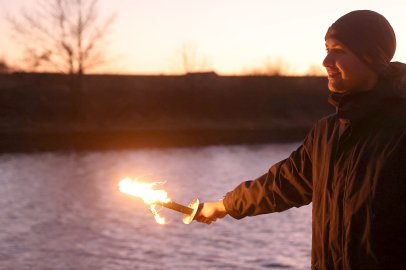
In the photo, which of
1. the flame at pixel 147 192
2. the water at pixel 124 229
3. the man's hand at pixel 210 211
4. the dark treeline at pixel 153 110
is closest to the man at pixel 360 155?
the man's hand at pixel 210 211

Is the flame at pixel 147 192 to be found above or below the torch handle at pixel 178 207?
above

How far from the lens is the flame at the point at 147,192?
2.94 metres

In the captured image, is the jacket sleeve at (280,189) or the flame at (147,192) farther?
the flame at (147,192)

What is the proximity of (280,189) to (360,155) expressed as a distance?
54 cm

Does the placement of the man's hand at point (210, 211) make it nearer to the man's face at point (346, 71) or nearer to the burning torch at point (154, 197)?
the burning torch at point (154, 197)

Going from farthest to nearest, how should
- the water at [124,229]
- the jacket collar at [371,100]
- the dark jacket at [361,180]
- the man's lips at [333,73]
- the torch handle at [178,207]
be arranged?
the water at [124,229]
the torch handle at [178,207]
the man's lips at [333,73]
the jacket collar at [371,100]
the dark jacket at [361,180]

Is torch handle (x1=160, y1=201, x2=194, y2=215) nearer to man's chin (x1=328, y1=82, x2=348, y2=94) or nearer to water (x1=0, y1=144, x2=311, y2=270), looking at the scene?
man's chin (x1=328, y1=82, x2=348, y2=94)

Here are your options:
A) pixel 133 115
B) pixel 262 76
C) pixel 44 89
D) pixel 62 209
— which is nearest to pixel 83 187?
pixel 62 209

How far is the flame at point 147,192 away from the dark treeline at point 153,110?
90.8 feet

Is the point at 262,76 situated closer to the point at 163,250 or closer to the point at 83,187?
the point at 83,187

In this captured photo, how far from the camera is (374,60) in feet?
8.12

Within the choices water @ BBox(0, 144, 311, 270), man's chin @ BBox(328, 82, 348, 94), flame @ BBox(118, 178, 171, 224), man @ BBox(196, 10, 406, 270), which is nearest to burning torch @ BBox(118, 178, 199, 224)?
flame @ BBox(118, 178, 171, 224)

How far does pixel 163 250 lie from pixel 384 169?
899 cm

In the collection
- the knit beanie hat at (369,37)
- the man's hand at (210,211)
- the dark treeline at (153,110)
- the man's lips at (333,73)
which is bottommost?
the dark treeline at (153,110)
